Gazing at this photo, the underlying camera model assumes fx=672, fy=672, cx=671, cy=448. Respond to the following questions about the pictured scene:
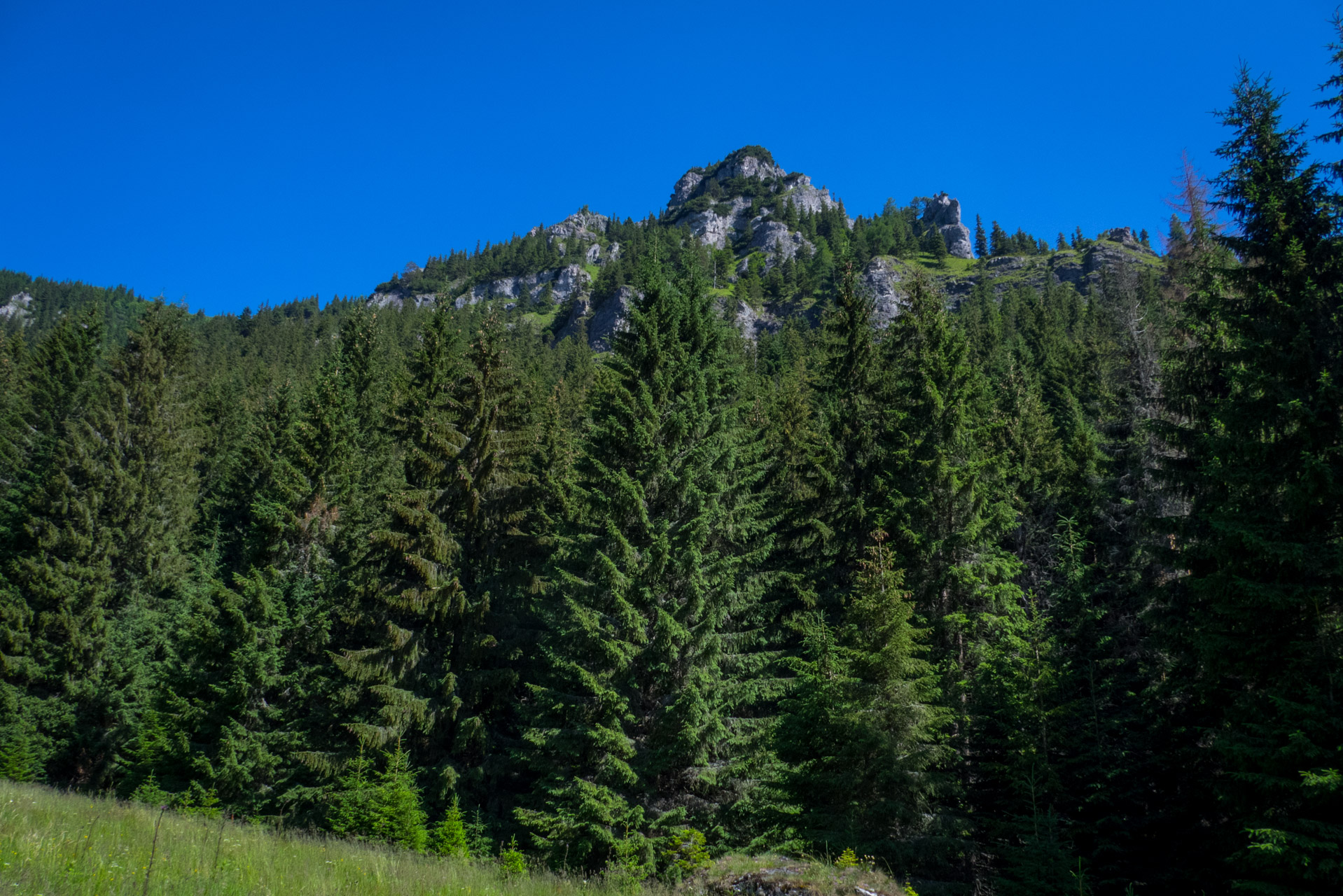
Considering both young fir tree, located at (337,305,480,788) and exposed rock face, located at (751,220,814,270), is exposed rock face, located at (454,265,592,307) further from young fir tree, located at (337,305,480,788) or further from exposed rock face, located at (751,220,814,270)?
young fir tree, located at (337,305,480,788)

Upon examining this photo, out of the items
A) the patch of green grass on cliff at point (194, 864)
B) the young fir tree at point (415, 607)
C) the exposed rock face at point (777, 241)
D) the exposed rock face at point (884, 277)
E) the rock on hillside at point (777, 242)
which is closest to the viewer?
the patch of green grass on cliff at point (194, 864)

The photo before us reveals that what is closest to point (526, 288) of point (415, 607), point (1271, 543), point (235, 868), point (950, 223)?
point (950, 223)

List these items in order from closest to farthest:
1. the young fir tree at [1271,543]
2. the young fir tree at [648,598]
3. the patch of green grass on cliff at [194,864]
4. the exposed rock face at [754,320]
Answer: the patch of green grass on cliff at [194,864]
the young fir tree at [1271,543]
the young fir tree at [648,598]
the exposed rock face at [754,320]

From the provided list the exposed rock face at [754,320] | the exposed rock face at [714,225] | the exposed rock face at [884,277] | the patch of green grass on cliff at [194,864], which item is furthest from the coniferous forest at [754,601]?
the exposed rock face at [714,225]

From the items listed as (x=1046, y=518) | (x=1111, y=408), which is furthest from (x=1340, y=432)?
(x=1111, y=408)

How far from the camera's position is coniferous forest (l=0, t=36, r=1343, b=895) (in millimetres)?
10844

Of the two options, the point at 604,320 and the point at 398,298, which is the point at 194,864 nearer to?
the point at 604,320

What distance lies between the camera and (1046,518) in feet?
99.7

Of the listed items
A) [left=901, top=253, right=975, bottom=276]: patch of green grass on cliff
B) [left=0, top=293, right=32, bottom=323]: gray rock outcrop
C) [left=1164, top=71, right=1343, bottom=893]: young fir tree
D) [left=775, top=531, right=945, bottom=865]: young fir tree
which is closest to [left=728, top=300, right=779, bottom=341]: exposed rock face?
[left=901, top=253, right=975, bottom=276]: patch of green grass on cliff

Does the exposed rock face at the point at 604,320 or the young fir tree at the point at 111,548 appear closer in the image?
the young fir tree at the point at 111,548

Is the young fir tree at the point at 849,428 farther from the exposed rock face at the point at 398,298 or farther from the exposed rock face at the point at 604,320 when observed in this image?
the exposed rock face at the point at 398,298

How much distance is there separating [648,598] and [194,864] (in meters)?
10.6

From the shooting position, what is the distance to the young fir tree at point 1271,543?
9.01m

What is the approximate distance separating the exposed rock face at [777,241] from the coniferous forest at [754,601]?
137m
